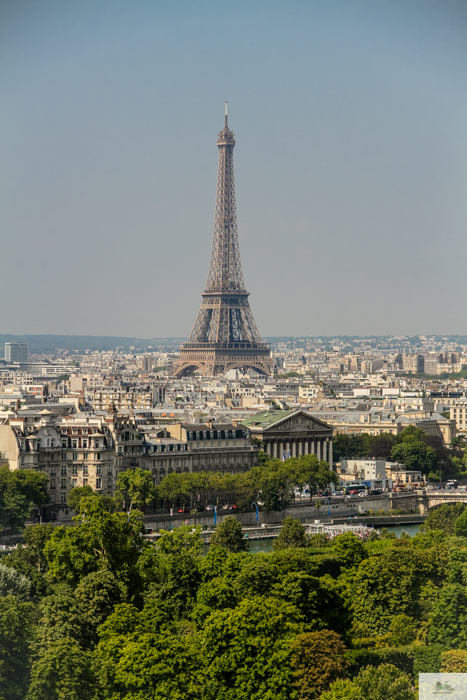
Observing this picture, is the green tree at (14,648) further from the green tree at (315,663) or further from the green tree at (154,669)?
the green tree at (315,663)

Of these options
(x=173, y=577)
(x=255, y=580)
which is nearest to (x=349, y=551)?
(x=255, y=580)

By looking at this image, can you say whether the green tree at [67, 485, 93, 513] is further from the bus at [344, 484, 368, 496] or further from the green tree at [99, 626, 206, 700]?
the green tree at [99, 626, 206, 700]

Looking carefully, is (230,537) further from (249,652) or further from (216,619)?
(249,652)

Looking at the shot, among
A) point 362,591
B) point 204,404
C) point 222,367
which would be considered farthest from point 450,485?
point 222,367

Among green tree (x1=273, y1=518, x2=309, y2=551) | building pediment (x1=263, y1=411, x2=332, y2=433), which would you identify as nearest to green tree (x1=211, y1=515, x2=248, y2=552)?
green tree (x1=273, y1=518, x2=309, y2=551)

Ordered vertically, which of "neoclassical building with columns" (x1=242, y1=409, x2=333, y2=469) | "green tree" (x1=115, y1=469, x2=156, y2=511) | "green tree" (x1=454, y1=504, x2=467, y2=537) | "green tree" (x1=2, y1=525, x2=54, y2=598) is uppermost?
"neoclassical building with columns" (x1=242, y1=409, x2=333, y2=469)
